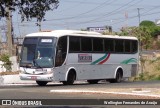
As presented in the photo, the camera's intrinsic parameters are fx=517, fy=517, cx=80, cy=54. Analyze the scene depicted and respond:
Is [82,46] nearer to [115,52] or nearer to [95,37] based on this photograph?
[95,37]

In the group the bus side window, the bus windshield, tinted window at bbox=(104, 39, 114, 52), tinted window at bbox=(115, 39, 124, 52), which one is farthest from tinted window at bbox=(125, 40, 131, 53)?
the bus windshield

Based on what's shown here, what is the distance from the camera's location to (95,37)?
110 feet

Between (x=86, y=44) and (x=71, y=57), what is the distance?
201 cm

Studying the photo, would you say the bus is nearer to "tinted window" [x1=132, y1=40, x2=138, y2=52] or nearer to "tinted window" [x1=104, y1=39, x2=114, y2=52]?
"tinted window" [x1=104, y1=39, x2=114, y2=52]

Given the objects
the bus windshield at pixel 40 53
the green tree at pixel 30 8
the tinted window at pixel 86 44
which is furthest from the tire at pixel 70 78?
the green tree at pixel 30 8

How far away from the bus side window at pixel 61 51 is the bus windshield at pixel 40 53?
38 centimetres

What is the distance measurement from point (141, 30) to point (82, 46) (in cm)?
4371

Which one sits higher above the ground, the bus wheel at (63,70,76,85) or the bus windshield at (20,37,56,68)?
the bus windshield at (20,37,56,68)

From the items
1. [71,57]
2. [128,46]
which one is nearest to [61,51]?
[71,57]

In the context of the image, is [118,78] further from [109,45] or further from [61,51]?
[61,51]

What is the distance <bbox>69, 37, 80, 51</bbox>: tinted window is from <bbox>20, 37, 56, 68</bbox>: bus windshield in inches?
54.8

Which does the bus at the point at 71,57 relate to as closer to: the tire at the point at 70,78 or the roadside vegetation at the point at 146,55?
the tire at the point at 70,78

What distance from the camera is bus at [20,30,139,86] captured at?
30016 mm

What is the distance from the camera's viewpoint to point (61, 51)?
30297 millimetres
